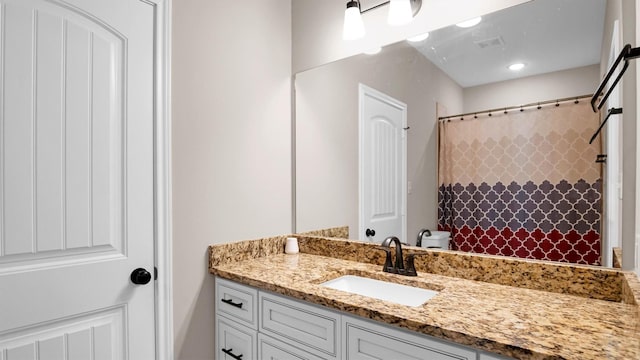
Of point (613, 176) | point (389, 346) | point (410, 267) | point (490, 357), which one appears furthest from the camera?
point (410, 267)

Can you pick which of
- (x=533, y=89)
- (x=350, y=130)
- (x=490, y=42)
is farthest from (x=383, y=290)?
(x=490, y=42)

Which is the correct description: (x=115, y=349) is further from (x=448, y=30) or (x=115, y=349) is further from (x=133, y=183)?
(x=448, y=30)

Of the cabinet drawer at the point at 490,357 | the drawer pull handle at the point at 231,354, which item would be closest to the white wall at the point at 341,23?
the cabinet drawer at the point at 490,357

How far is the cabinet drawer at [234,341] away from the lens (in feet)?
4.96

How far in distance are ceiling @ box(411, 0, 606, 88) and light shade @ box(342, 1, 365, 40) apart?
0.32 meters

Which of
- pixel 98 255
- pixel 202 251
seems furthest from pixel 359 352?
pixel 98 255

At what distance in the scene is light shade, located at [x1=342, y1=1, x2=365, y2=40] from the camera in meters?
1.76

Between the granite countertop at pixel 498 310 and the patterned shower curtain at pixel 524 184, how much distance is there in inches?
4.6

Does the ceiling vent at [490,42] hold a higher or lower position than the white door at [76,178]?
higher

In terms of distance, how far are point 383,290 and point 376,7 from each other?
142 centimetres

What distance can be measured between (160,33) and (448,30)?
129 centimetres

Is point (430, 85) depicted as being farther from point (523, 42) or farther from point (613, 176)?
point (613, 176)

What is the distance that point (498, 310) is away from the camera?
111 cm

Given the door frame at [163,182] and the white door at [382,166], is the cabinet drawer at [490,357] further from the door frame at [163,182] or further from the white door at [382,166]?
the door frame at [163,182]
